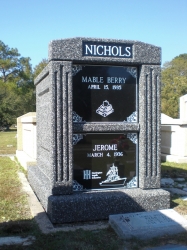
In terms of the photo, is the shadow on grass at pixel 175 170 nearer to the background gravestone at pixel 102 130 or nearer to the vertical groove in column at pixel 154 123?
the vertical groove in column at pixel 154 123

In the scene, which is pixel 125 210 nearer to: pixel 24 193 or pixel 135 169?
pixel 135 169

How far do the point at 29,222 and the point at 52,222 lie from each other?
1.03 feet

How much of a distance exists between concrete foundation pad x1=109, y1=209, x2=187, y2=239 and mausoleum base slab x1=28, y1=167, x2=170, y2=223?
0.29m

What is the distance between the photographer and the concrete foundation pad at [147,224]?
404cm

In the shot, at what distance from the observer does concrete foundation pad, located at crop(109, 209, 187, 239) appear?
4.04 metres

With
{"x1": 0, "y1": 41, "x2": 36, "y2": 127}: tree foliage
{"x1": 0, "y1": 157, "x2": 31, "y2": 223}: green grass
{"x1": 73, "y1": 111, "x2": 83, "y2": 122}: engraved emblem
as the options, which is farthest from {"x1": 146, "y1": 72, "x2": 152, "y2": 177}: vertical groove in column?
{"x1": 0, "y1": 41, "x2": 36, "y2": 127}: tree foliage

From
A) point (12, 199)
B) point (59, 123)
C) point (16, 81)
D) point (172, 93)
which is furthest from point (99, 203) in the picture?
point (16, 81)

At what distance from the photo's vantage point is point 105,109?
5.11m

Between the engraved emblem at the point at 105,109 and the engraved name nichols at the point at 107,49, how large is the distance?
688 millimetres

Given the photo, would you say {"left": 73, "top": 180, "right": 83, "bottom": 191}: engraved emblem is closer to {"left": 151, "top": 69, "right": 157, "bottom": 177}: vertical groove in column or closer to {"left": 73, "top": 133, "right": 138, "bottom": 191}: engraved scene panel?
{"left": 73, "top": 133, "right": 138, "bottom": 191}: engraved scene panel

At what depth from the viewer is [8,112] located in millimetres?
43438

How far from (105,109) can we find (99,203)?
134 centimetres

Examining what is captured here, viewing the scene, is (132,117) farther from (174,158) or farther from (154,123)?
(174,158)

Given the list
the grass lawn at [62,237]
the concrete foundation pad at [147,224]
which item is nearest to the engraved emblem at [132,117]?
the concrete foundation pad at [147,224]
